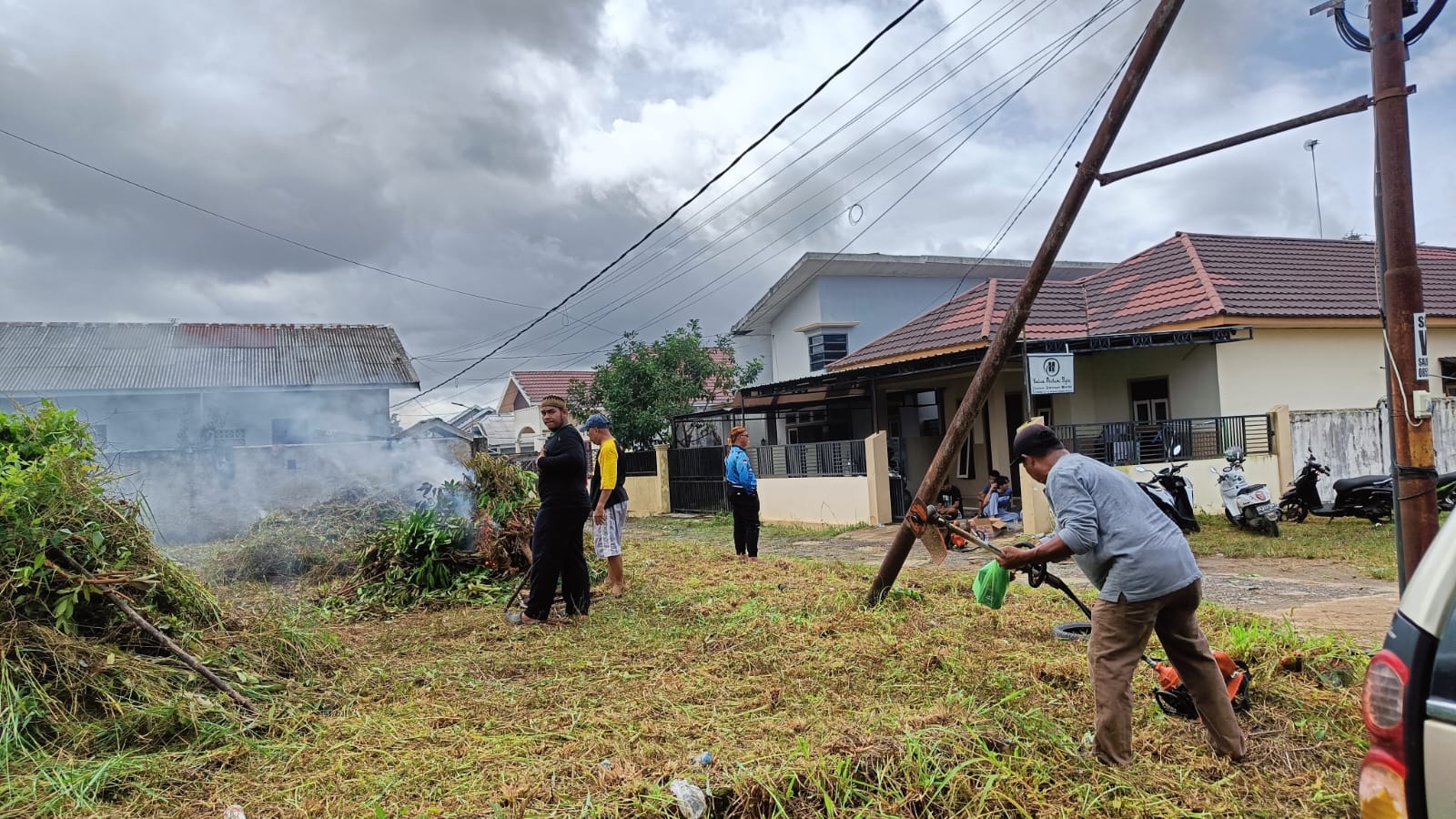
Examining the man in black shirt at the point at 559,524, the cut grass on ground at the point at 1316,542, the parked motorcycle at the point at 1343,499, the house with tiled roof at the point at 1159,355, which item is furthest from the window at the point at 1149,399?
the man in black shirt at the point at 559,524

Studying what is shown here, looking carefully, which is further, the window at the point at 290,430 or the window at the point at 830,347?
the window at the point at 830,347

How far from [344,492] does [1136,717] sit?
952 cm

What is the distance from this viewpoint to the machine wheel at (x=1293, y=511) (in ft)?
42.3

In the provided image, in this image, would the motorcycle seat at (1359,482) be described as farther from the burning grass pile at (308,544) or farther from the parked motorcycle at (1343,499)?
the burning grass pile at (308,544)

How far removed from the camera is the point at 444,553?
862 centimetres

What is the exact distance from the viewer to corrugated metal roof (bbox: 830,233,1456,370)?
50.9 ft

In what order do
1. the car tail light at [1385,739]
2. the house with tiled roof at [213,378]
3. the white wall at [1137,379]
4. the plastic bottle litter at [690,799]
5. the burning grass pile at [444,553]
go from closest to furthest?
1. the car tail light at [1385,739]
2. the plastic bottle litter at [690,799]
3. the burning grass pile at [444,553]
4. the white wall at [1137,379]
5. the house with tiled roof at [213,378]

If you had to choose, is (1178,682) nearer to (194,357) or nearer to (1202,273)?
(1202,273)

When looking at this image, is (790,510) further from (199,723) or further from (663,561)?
(199,723)

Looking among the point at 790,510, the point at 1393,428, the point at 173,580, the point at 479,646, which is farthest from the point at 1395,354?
the point at 790,510

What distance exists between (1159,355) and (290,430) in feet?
57.9

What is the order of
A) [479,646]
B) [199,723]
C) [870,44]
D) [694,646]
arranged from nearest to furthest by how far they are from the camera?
[199,723]
[694,646]
[479,646]
[870,44]

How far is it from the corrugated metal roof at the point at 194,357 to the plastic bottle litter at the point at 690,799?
20388 mm

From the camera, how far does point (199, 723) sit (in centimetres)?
416
